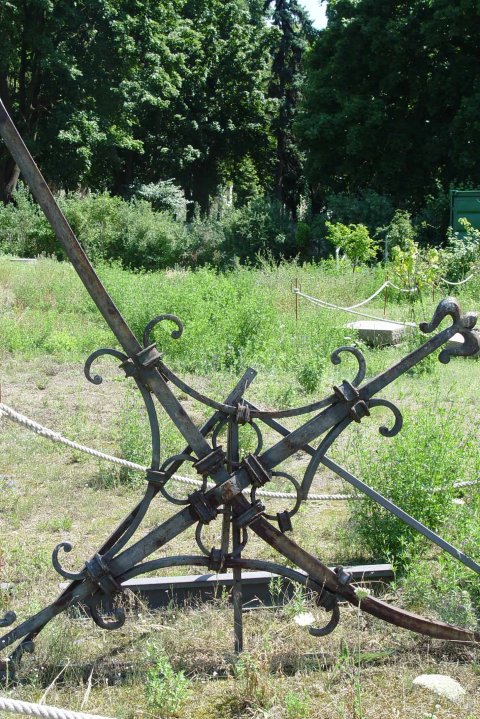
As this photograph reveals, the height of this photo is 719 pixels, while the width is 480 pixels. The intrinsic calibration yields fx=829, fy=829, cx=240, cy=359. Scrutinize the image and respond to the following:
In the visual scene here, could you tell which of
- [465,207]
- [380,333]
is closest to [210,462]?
[380,333]

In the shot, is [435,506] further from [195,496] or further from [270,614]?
[195,496]

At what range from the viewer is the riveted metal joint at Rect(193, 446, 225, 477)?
2.97 meters

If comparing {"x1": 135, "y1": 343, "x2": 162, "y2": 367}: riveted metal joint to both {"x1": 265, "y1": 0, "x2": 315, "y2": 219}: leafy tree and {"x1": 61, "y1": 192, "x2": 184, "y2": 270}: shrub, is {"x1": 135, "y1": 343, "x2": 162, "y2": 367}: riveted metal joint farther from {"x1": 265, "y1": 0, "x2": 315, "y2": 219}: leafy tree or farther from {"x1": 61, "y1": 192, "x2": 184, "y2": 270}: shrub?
{"x1": 265, "y1": 0, "x2": 315, "y2": 219}: leafy tree

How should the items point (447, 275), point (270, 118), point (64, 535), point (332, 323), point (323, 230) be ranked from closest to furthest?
point (64, 535) → point (332, 323) → point (447, 275) → point (323, 230) → point (270, 118)

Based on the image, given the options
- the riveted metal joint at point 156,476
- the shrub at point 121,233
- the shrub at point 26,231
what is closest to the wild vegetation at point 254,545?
the riveted metal joint at point 156,476

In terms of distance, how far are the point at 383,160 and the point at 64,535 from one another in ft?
85.5

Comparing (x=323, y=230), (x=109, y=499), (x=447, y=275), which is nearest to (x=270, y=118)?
(x=323, y=230)

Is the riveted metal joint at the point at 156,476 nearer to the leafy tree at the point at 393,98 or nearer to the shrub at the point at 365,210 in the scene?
the shrub at the point at 365,210

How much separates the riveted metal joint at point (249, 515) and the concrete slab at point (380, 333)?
796 cm

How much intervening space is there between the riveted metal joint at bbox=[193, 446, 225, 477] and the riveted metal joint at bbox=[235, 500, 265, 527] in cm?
19

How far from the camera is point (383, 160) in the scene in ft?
95.1

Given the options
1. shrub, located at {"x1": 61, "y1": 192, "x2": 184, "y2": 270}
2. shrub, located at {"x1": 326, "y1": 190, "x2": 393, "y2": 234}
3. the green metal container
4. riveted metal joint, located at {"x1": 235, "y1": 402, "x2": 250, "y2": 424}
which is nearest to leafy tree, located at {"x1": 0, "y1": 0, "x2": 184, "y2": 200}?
shrub, located at {"x1": 61, "y1": 192, "x2": 184, "y2": 270}

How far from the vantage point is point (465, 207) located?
74.7ft

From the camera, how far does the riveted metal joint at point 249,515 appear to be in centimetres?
296
